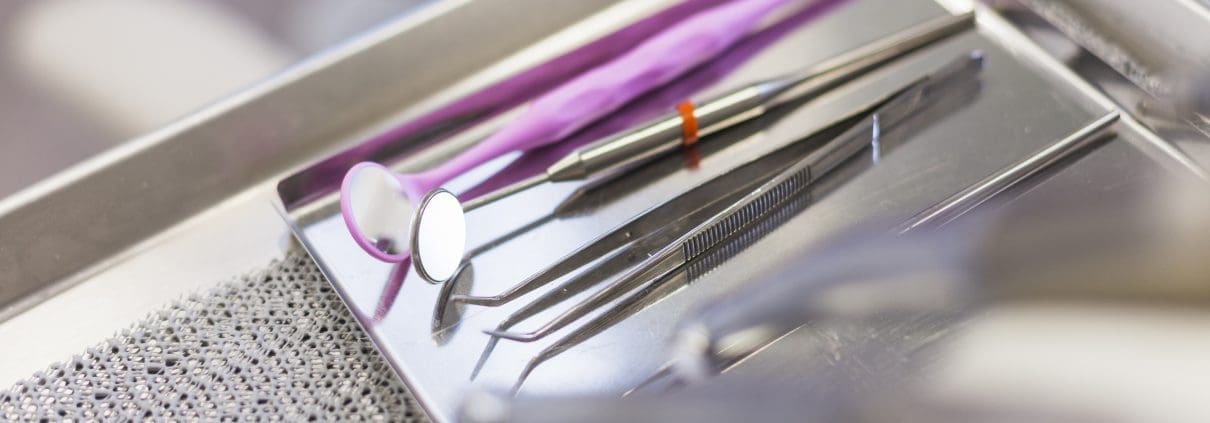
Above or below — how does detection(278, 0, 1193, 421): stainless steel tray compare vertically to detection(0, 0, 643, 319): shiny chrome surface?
below

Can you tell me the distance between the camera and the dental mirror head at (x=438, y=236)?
54 centimetres

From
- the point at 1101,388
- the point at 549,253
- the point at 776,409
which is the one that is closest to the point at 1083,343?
the point at 1101,388

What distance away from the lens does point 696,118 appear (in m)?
0.63

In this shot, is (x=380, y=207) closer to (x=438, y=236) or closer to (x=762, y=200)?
(x=438, y=236)

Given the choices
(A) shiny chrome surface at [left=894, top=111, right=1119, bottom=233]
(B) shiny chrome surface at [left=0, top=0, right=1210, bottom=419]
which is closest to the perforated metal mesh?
(B) shiny chrome surface at [left=0, top=0, right=1210, bottom=419]

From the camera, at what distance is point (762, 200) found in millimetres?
596

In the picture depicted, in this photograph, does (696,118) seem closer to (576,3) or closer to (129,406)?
(576,3)

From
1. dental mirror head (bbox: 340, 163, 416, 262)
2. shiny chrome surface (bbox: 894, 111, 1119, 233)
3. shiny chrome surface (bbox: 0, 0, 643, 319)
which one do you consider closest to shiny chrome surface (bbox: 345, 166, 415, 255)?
dental mirror head (bbox: 340, 163, 416, 262)

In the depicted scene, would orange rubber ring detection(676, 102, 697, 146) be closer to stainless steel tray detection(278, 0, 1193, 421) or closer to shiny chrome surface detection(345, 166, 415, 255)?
stainless steel tray detection(278, 0, 1193, 421)

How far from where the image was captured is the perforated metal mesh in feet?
1.76

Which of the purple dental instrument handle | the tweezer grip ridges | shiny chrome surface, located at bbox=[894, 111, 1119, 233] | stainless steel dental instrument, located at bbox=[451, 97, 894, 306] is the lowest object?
shiny chrome surface, located at bbox=[894, 111, 1119, 233]

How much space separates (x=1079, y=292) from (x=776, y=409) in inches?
6.5

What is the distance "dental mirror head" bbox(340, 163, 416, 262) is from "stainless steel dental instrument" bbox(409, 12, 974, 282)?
0.08 feet

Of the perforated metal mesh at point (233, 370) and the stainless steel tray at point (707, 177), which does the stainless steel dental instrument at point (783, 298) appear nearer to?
the stainless steel tray at point (707, 177)
